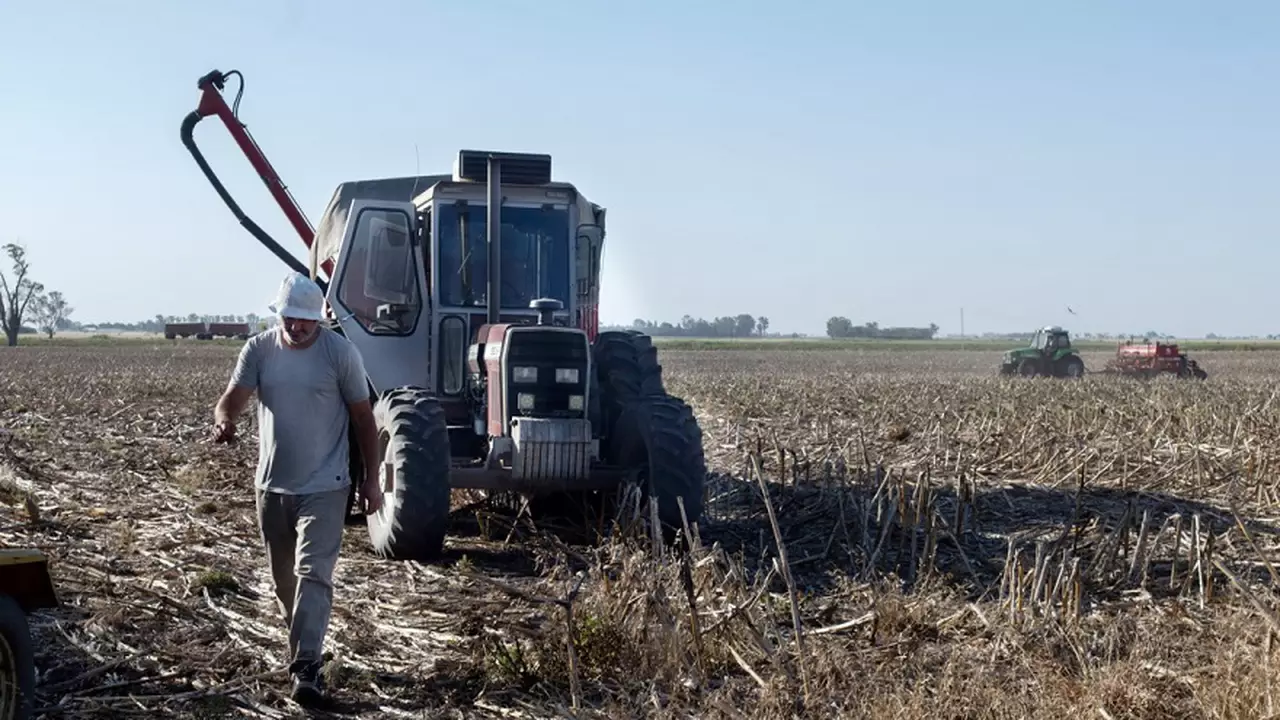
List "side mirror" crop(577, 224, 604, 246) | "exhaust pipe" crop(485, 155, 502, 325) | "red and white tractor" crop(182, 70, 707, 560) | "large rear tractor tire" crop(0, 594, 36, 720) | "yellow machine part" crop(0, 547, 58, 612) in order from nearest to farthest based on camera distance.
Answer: "large rear tractor tire" crop(0, 594, 36, 720), "yellow machine part" crop(0, 547, 58, 612), "red and white tractor" crop(182, 70, 707, 560), "exhaust pipe" crop(485, 155, 502, 325), "side mirror" crop(577, 224, 604, 246)

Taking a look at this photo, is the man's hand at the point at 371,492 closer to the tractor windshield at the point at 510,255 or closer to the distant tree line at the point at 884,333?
the tractor windshield at the point at 510,255

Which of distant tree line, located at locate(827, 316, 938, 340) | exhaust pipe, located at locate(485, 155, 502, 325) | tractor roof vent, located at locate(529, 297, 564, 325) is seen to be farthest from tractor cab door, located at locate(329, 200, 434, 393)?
distant tree line, located at locate(827, 316, 938, 340)

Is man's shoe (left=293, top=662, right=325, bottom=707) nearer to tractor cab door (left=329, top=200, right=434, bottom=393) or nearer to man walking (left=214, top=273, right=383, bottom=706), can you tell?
man walking (left=214, top=273, right=383, bottom=706)

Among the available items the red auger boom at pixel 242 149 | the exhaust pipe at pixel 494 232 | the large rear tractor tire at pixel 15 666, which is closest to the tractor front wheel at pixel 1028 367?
the red auger boom at pixel 242 149

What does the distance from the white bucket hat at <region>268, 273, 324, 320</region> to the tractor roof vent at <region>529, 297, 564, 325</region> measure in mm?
3587

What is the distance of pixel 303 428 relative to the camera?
6.09 metres

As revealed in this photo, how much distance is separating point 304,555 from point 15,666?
1466 mm

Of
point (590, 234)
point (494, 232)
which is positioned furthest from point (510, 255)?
point (590, 234)

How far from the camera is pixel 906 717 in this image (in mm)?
4801

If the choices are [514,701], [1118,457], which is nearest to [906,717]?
[514,701]

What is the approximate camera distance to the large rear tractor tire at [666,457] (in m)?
8.91

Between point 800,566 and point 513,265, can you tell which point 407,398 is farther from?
point 800,566

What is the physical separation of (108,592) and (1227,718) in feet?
18.0

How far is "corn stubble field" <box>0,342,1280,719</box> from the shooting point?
5453 mm
